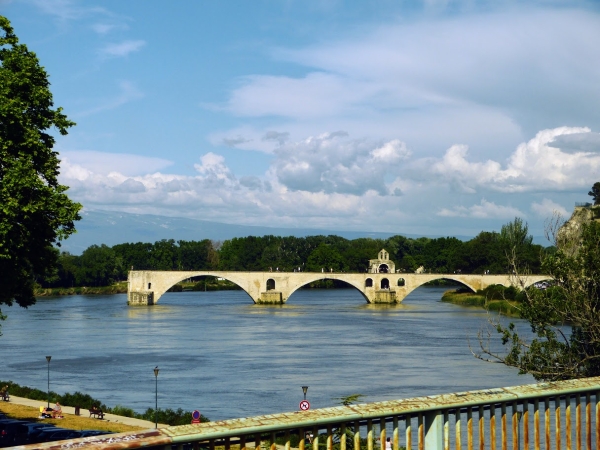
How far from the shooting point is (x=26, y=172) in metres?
21.5

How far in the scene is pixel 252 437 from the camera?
5629mm

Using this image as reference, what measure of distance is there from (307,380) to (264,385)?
2.47m

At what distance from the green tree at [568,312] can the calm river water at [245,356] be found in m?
12.5

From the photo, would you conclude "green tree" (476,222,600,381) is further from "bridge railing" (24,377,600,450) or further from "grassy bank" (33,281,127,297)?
"grassy bank" (33,281,127,297)

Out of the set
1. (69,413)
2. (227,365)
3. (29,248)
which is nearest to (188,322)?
(227,365)

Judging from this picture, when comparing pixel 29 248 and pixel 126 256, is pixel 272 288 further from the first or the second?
pixel 29 248

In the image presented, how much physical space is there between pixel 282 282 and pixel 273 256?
5721 cm

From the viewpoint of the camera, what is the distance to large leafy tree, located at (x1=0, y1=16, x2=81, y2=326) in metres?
21.1

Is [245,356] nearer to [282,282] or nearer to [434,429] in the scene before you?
[434,429]

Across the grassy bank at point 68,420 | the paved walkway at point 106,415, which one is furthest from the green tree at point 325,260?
the grassy bank at point 68,420

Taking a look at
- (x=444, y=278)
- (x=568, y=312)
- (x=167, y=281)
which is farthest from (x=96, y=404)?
(x=444, y=278)

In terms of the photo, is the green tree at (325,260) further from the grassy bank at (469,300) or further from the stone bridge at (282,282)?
the stone bridge at (282,282)

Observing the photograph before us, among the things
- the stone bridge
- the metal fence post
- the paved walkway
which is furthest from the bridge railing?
the stone bridge

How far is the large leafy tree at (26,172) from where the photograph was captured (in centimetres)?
2114
